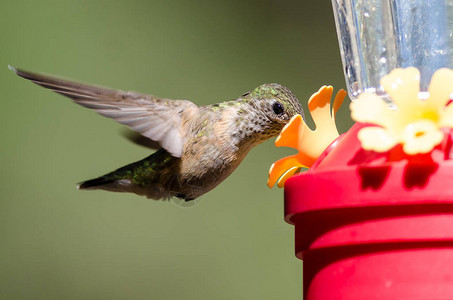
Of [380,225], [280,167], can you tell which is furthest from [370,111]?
[280,167]

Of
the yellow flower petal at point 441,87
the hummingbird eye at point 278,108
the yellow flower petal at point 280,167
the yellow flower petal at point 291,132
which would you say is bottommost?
the yellow flower petal at point 280,167

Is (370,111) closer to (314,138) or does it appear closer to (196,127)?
(314,138)

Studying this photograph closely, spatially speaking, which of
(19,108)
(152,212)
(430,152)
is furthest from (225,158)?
(19,108)

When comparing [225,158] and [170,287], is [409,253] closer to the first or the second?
[225,158]

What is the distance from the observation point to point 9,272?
307 cm

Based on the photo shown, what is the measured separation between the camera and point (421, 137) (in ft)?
3.19

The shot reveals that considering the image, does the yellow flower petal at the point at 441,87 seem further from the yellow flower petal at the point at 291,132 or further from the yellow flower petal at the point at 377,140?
the yellow flower petal at the point at 291,132

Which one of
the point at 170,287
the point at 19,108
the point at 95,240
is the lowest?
the point at 170,287

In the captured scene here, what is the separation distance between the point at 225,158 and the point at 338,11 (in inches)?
20.3

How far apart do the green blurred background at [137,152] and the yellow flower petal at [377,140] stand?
222 centimetres

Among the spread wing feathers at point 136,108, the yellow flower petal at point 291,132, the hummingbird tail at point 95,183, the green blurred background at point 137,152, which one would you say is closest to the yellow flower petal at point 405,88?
the yellow flower petal at point 291,132

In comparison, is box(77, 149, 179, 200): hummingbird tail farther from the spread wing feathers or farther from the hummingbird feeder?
the hummingbird feeder

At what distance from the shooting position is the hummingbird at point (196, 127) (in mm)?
1793

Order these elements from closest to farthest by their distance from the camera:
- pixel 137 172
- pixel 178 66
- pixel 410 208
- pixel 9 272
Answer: pixel 410 208
pixel 137 172
pixel 9 272
pixel 178 66
